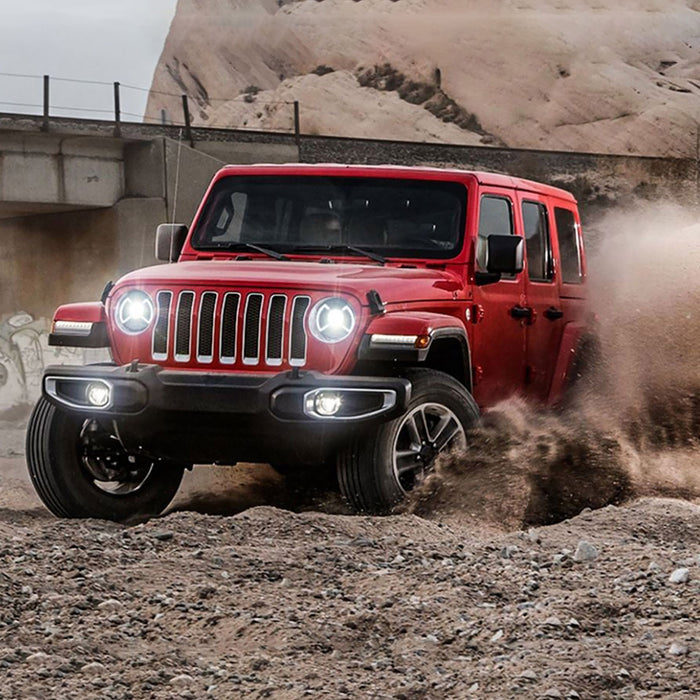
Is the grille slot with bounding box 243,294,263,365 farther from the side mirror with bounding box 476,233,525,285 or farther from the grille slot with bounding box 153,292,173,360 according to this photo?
the side mirror with bounding box 476,233,525,285

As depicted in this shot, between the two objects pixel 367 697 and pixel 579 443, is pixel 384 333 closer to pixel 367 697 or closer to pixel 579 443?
pixel 579 443

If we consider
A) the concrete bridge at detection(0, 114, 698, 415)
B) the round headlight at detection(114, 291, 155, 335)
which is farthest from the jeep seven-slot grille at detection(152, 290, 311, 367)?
the concrete bridge at detection(0, 114, 698, 415)

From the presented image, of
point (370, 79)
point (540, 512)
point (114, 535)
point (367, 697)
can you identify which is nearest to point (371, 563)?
point (114, 535)

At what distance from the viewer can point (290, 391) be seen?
7219 millimetres

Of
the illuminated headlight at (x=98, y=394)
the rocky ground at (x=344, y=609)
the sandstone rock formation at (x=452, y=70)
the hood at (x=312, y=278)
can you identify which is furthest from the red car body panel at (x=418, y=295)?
the sandstone rock formation at (x=452, y=70)

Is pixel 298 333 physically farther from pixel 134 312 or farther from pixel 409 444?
pixel 134 312

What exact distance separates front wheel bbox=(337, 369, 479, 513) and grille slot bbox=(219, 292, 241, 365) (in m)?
0.79

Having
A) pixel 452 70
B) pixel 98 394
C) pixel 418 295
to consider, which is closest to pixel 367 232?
pixel 418 295

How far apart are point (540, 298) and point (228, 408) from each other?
2910 mm

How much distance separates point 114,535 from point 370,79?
62.9 m

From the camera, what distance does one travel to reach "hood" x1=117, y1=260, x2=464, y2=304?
749cm

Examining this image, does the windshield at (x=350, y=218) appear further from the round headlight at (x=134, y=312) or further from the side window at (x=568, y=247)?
the side window at (x=568, y=247)

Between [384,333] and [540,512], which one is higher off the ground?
[384,333]

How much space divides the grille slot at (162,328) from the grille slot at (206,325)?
0.66ft
